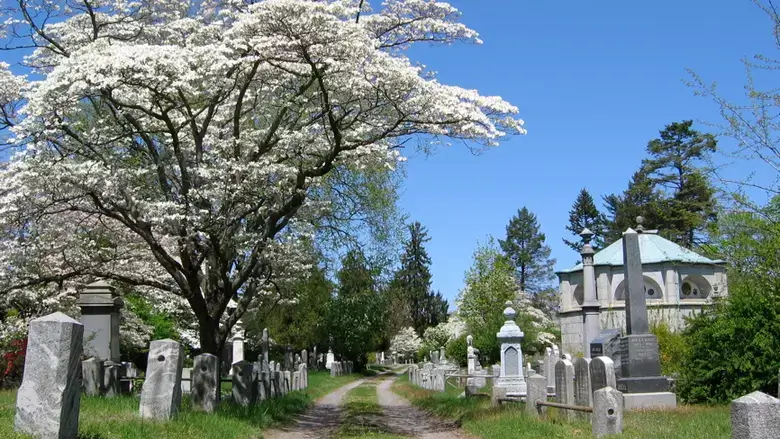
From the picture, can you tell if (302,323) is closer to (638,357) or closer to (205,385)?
(638,357)

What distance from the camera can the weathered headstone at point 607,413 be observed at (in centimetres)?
1119

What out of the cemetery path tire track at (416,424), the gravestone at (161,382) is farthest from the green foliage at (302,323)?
the gravestone at (161,382)

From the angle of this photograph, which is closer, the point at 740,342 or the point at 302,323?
the point at 740,342

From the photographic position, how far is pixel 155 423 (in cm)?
1181

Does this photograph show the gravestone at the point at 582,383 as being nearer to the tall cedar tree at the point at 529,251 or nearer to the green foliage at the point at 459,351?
the green foliage at the point at 459,351

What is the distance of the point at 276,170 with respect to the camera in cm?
1759

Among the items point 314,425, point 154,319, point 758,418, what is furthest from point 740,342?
point 154,319

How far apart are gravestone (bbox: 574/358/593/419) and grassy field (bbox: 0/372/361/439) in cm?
637

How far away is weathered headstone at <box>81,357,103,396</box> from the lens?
675 inches

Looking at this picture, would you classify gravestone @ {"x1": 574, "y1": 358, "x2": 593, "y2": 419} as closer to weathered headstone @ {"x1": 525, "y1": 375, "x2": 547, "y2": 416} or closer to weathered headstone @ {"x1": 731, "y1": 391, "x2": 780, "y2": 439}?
weathered headstone @ {"x1": 525, "y1": 375, "x2": 547, "y2": 416}

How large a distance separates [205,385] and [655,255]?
4247 cm

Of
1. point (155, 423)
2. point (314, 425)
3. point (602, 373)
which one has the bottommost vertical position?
point (314, 425)

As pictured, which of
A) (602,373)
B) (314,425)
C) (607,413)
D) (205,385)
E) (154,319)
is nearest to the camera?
(607,413)

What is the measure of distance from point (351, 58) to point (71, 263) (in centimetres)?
996
